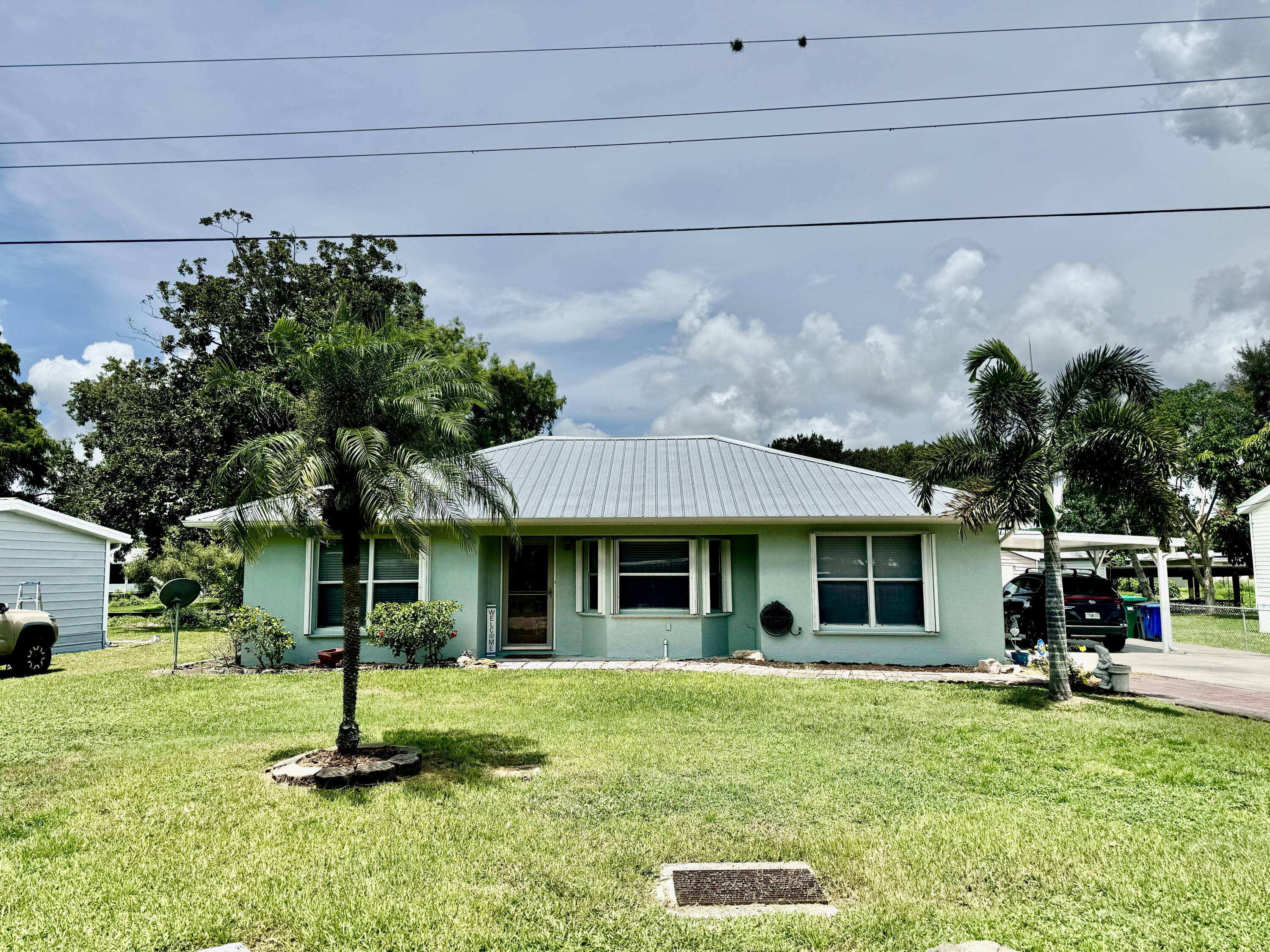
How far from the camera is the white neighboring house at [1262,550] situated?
22.9 metres

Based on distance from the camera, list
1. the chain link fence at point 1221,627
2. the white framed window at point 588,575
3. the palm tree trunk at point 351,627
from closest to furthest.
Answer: the palm tree trunk at point 351,627, the white framed window at point 588,575, the chain link fence at point 1221,627

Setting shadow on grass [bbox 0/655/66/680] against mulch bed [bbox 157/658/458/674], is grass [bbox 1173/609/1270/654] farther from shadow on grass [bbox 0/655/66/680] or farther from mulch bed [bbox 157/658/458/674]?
shadow on grass [bbox 0/655/66/680]

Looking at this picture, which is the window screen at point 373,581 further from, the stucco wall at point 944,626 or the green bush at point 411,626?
the stucco wall at point 944,626

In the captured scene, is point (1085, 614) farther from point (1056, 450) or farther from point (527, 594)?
point (527, 594)

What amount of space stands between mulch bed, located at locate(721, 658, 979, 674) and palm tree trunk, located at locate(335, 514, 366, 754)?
7900 mm

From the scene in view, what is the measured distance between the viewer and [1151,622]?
21.1 m

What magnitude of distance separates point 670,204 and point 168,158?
6831 mm

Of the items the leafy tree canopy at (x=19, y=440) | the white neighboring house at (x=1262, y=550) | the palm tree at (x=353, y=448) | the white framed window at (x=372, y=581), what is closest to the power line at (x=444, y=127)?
the palm tree at (x=353, y=448)

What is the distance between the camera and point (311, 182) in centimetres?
1155

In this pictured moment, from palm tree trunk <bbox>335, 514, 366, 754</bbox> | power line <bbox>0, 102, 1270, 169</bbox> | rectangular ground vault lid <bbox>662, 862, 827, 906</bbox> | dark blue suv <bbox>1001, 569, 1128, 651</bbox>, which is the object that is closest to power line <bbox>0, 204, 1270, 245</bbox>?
power line <bbox>0, 102, 1270, 169</bbox>

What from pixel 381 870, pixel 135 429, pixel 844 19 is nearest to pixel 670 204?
pixel 844 19

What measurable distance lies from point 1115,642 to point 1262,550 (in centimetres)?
975

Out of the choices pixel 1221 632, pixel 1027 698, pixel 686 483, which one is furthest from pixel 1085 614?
pixel 686 483

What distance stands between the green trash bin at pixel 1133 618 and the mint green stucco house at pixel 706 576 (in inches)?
424
